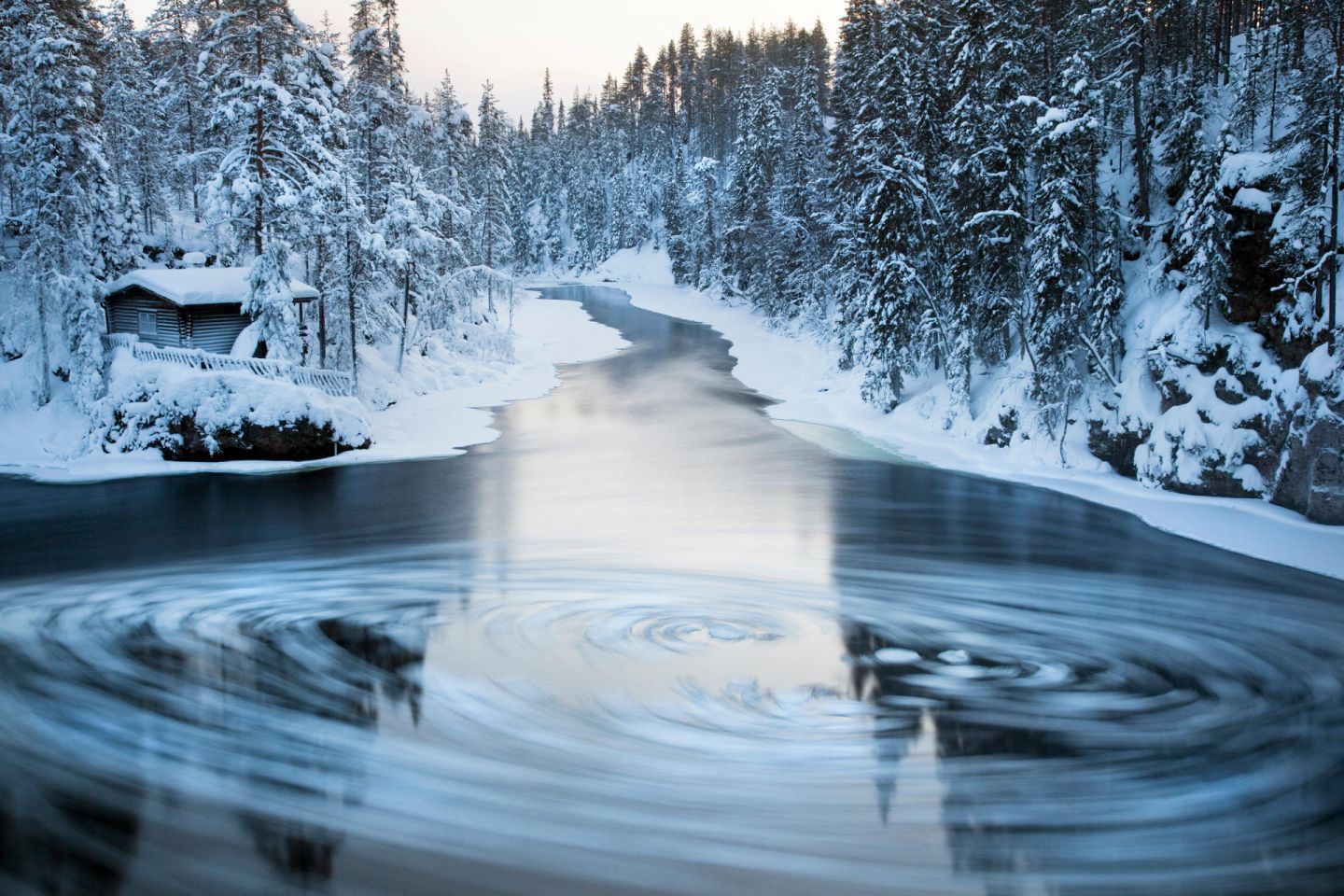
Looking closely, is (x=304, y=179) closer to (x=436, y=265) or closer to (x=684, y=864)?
(x=436, y=265)

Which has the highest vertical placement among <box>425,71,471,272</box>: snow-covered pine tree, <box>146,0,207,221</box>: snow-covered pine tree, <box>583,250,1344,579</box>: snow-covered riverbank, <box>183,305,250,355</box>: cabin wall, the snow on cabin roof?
<box>146,0,207,221</box>: snow-covered pine tree

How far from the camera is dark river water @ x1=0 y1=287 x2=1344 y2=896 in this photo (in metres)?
6.45

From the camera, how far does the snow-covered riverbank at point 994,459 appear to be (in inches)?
603

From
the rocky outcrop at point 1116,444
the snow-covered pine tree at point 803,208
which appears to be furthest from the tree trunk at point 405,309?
the rocky outcrop at point 1116,444

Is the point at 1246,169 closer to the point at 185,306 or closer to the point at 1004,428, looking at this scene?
the point at 1004,428

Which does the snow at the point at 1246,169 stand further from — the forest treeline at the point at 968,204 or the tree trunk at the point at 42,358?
the tree trunk at the point at 42,358

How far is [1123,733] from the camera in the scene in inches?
329

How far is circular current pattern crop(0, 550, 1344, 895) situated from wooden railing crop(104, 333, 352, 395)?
13941mm

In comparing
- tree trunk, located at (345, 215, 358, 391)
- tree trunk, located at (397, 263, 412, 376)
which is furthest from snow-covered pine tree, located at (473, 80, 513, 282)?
tree trunk, located at (345, 215, 358, 391)

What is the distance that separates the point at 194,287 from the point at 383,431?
29.5ft

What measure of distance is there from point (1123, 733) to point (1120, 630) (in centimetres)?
342

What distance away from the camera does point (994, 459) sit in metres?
23.6

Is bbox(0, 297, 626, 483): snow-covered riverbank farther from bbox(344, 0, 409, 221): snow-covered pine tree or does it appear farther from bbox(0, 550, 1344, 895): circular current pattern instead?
bbox(0, 550, 1344, 895): circular current pattern

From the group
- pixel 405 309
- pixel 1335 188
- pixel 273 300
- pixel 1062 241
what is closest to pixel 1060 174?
pixel 1062 241
